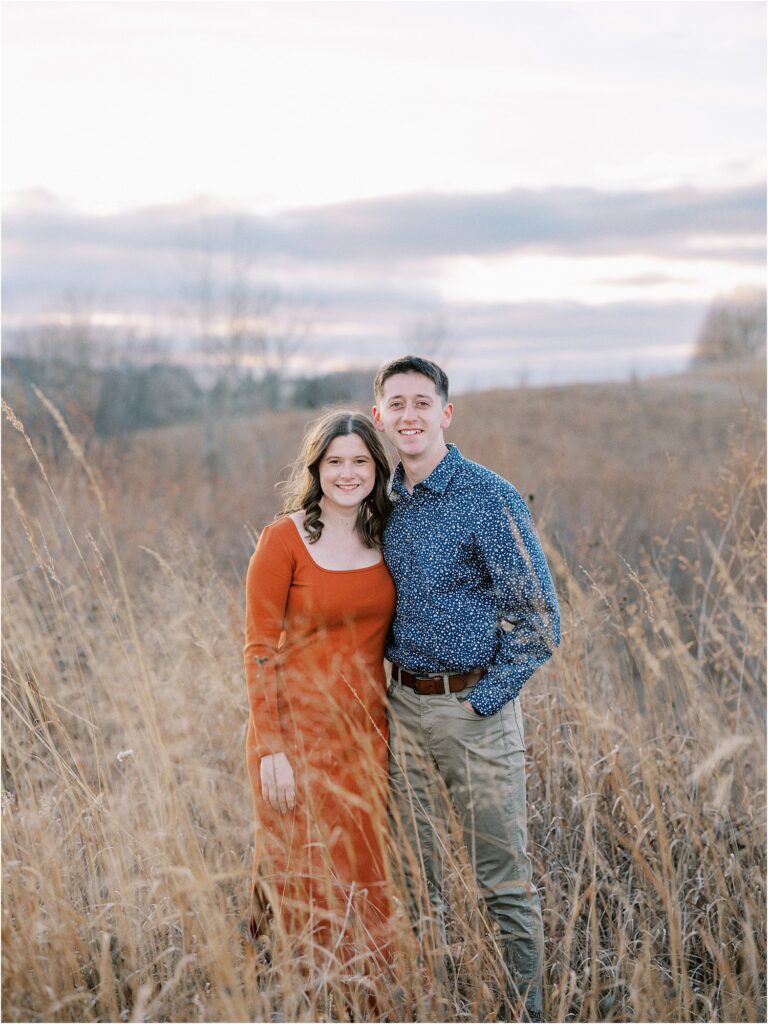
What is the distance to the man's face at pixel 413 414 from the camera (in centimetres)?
288

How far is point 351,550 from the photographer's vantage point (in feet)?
9.76

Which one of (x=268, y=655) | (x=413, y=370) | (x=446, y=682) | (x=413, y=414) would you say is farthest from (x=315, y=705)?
(x=413, y=370)

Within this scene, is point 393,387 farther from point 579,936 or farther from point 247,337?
point 247,337

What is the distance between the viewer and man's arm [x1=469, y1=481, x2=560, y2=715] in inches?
109

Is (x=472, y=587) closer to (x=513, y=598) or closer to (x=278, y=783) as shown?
(x=513, y=598)

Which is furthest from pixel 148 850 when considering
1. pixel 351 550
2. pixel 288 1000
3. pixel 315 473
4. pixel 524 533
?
pixel 524 533

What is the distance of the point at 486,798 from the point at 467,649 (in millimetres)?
491

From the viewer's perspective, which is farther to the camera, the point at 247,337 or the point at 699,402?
the point at 699,402

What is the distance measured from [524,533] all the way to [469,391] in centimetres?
4319

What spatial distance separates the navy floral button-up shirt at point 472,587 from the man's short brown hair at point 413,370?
270 mm

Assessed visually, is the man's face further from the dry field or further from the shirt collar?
the dry field

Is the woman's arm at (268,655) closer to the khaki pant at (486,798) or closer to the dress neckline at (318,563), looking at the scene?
the dress neckline at (318,563)

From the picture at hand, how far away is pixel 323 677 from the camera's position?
2.81 metres

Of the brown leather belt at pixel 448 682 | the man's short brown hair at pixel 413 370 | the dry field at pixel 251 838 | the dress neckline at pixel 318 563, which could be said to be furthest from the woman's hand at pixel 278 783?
the man's short brown hair at pixel 413 370
